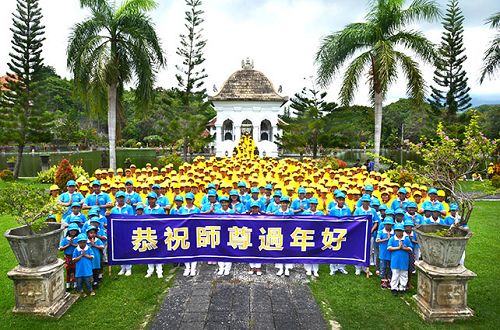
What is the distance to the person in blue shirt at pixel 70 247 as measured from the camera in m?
5.61

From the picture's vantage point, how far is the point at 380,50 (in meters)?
13.0

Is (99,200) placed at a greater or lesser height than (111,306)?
greater

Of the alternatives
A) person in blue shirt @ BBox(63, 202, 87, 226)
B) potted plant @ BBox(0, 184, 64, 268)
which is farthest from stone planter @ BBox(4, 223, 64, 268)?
person in blue shirt @ BBox(63, 202, 87, 226)

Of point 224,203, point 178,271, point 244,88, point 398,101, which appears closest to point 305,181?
point 224,203

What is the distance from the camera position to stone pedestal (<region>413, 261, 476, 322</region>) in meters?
4.86

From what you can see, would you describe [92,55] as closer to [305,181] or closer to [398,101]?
[305,181]

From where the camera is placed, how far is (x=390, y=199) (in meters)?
7.31

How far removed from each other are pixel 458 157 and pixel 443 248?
1.18 metres

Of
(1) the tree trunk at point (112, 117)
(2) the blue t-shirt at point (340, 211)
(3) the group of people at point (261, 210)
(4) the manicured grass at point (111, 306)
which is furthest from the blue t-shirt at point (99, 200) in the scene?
(1) the tree trunk at point (112, 117)

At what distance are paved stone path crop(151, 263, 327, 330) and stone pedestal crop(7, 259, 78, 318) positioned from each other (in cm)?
142

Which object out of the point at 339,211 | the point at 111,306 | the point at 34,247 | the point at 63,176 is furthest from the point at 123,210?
the point at 63,176

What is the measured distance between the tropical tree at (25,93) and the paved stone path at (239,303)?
1669 cm

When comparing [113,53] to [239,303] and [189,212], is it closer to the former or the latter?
[189,212]

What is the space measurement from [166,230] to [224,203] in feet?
3.58
